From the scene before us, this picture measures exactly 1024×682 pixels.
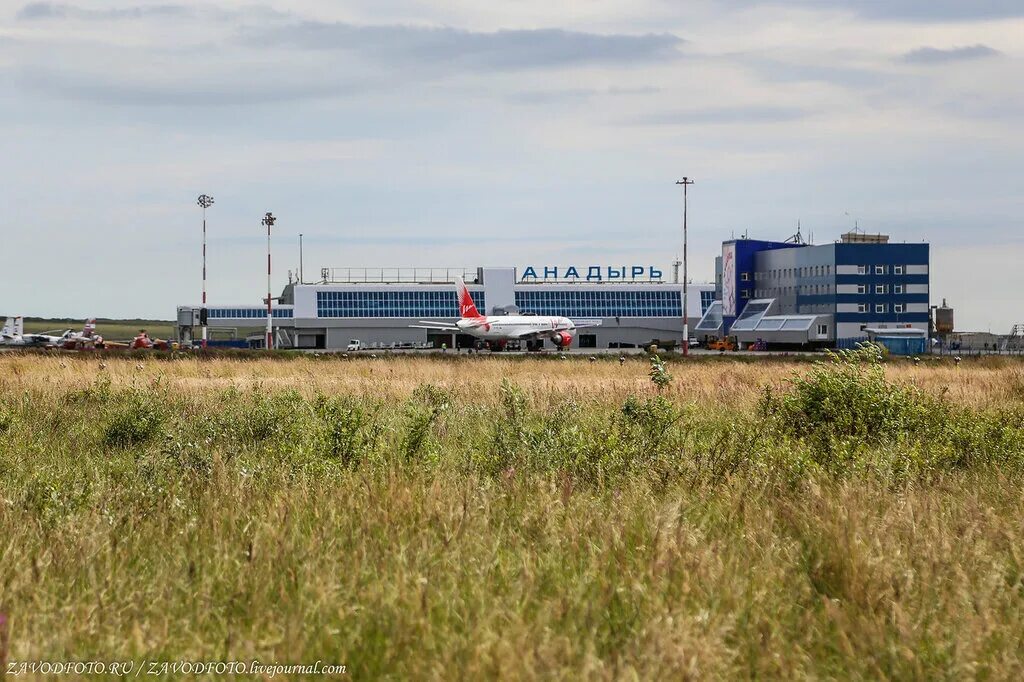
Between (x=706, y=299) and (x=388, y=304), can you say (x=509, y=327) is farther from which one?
(x=706, y=299)

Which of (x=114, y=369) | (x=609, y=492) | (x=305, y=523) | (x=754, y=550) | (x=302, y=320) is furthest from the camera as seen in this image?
(x=302, y=320)

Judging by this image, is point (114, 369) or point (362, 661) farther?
point (114, 369)

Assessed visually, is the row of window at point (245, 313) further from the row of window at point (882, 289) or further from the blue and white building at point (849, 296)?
the row of window at point (882, 289)

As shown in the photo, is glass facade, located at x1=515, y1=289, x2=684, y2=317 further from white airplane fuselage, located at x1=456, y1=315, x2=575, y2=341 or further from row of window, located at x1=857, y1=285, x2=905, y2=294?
white airplane fuselage, located at x1=456, y1=315, x2=575, y2=341

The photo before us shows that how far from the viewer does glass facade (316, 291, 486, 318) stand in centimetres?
12950

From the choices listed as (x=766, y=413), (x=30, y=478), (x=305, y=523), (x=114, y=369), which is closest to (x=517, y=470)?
(x=305, y=523)

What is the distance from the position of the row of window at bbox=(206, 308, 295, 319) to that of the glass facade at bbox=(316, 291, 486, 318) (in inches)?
152

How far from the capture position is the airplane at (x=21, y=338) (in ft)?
325

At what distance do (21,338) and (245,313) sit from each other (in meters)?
29.2

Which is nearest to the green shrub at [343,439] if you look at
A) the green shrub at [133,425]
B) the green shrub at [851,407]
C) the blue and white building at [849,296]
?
the green shrub at [133,425]

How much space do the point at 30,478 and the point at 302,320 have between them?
11687 cm

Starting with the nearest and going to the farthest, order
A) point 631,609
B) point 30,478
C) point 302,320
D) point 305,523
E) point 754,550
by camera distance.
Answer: point 631,609
point 754,550
point 305,523
point 30,478
point 302,320

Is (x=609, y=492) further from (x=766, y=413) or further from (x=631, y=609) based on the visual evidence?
(x=766, y=413)

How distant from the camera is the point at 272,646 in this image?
6.28 meters
